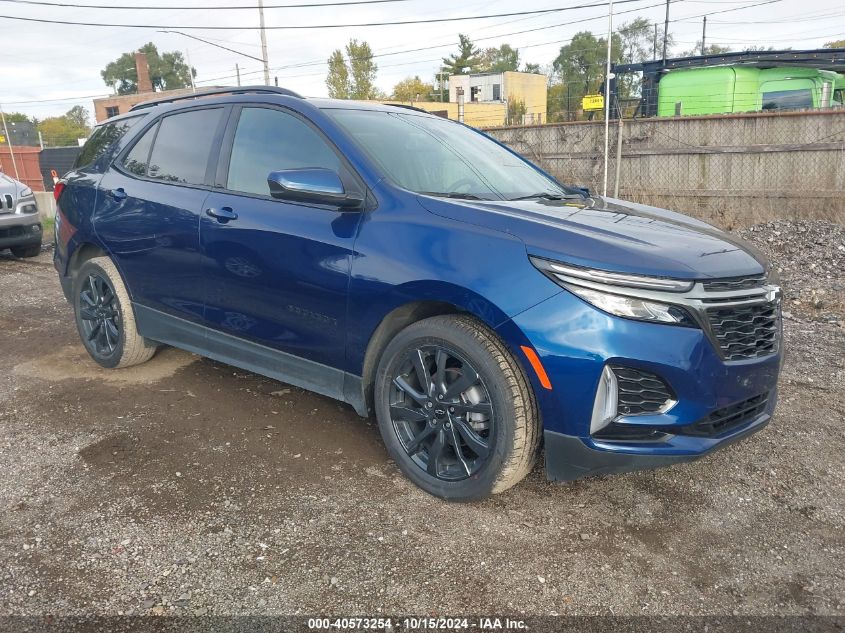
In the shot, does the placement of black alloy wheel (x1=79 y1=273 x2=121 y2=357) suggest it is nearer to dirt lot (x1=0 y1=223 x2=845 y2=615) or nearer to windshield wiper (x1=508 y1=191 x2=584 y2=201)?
dirt lot (x1=0 y1=223 x2=845 y2=615)

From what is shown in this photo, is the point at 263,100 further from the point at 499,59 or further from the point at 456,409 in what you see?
the point at 499,59

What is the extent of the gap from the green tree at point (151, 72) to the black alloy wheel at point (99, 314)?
92998 millimetres

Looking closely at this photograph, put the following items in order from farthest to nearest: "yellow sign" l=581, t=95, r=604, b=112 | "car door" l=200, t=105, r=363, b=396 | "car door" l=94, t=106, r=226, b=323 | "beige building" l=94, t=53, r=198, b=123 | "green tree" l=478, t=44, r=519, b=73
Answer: "green tree" l=478, t=44, r=519, b=73
"beige building" l=94, t=53, r=198, b=123
"yellow sign" l=581, t=95, r=604, b=112
"car door" l=94, t=106, r=226, b=323
"car door" l=200, t=105, r=363, b=396

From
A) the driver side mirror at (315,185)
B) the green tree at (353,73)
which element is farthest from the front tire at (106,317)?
the green tree at (353,73)

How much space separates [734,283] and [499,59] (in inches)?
3262

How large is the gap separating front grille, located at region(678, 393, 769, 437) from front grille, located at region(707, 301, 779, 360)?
21 centimetres

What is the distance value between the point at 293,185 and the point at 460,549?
1765 millimetres

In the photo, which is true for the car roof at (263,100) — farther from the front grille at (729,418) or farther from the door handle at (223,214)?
the front grille at (729,418)

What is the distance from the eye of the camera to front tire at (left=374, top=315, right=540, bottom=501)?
103 inches

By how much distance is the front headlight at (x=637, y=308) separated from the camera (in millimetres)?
2418

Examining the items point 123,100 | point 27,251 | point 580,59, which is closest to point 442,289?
point 27,251

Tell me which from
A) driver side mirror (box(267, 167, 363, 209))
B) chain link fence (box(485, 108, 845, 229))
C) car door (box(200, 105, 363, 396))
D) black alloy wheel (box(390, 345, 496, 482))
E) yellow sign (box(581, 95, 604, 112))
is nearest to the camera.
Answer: black alloy wheel (box(390, 345, 496, 482))

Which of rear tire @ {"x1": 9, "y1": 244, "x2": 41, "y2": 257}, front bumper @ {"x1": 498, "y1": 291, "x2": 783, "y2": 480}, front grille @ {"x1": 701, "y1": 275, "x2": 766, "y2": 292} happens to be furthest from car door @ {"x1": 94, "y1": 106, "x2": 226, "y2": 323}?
rear tire @ {"x1": 9, "y1": 244, "x2": 41, "y2": 257}

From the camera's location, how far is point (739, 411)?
8.79 feet
